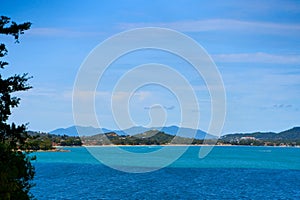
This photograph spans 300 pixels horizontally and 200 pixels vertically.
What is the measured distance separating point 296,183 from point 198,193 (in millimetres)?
20955

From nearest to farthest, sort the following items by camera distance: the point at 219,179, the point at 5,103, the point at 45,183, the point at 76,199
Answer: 1. the point at 5,103
2. the point at 76,199
3. the point at 45,183
4. the point at 219,179

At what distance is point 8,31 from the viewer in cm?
1839

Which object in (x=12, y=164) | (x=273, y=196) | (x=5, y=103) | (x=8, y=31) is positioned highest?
(x=8, y=31)

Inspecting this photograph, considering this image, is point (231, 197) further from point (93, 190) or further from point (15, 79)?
point (15, 79)

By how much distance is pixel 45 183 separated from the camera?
65812 millimetres

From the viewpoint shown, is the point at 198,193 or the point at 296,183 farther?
the point at 296,183

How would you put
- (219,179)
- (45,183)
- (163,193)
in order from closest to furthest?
(163,193) < (45,183) < (219,179)

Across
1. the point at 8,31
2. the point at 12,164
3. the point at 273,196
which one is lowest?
the point at 273,196

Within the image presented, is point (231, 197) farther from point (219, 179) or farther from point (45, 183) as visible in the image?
point (45, 183)

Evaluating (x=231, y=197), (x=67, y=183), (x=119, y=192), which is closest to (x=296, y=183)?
(x=231, y=197)

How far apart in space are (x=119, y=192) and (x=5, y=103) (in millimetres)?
39002

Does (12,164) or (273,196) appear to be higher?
(12,164)

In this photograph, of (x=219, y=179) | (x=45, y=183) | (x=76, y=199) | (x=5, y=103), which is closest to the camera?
(x=5, y=103)

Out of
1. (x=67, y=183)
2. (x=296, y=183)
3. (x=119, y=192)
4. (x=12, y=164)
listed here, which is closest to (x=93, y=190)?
(x=119, y=192)
